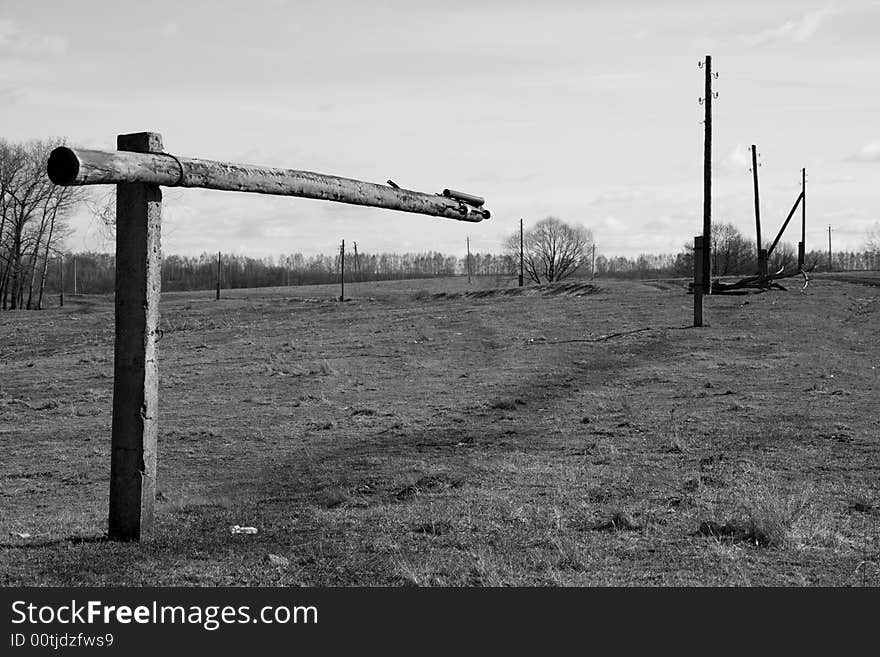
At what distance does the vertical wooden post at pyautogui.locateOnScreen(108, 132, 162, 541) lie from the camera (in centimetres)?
704

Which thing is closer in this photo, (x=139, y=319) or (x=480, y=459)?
(x=139, y=319)

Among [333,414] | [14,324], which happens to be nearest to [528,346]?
[333,414]

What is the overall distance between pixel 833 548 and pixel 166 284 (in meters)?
130

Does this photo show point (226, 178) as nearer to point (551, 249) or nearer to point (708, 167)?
point (708, 167)

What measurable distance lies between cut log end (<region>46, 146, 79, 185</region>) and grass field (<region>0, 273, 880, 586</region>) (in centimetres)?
254

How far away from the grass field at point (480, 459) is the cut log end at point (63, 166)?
254 centimetres

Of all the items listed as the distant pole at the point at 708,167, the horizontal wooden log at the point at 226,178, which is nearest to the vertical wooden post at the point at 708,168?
the distant pole at the point at 708,167

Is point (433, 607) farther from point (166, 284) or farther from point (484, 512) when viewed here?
point (166, 284)

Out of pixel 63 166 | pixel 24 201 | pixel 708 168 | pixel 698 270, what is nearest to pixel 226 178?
pixel 63 166

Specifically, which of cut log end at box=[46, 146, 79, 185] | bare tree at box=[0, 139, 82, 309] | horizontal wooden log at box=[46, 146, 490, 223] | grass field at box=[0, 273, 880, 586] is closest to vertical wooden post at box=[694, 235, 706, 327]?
grass field at box=[0, 273, 880, 586]

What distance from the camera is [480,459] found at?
11.2m

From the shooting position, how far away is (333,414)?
52.4 feet

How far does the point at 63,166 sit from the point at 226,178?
1.44 metres

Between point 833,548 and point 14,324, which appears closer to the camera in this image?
point 833,548
